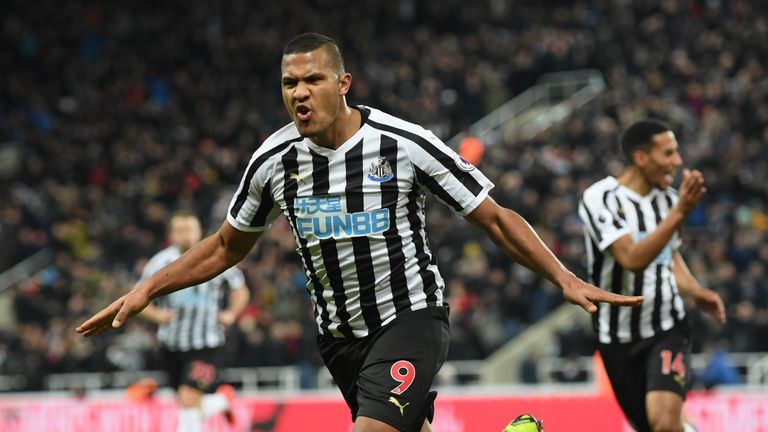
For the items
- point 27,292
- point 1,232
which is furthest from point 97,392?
→ point 1,232

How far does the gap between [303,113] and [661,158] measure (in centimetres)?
290

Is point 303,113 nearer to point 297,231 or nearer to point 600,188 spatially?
point 297,231

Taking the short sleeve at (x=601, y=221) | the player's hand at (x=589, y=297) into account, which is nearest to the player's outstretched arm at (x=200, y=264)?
→ the player's hand at (x=589, y=297)

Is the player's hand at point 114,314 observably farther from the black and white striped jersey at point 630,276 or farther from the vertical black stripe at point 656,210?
the vertical black stripe at point 656,210

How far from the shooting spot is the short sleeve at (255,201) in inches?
217

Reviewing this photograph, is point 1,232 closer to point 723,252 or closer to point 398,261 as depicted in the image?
point 723,252

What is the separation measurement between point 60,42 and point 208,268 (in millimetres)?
24056

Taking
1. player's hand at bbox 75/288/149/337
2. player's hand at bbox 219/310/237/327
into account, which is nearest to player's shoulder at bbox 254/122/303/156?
player's hand at bbox 75/288/149/337

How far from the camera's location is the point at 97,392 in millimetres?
18312

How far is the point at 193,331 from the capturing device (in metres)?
10.8

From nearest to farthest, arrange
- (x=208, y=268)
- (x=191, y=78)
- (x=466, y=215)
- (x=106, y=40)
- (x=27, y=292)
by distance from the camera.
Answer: (x=466, y=215)
(x=208, y=268)
(x=27, y=292)
(x=191, y=78)
(x=106, y=40)

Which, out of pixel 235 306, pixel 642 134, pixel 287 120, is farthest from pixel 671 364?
pixel 287 120

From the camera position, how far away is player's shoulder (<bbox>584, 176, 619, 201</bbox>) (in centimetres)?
732

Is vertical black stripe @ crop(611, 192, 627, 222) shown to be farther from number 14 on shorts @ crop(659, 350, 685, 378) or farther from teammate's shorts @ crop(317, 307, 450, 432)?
teammate's shorts @ crop(317, 307, 450, 432)
